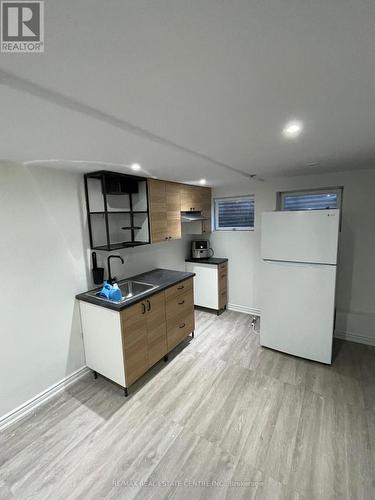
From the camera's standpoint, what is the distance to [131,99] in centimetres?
98

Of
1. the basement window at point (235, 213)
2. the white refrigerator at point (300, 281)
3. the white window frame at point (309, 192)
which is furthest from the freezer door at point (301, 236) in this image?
the basement window at point (235, 213)

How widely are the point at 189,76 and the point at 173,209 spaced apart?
7.73ft

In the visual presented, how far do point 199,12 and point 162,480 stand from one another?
2.32 meters

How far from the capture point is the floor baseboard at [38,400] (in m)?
1.97

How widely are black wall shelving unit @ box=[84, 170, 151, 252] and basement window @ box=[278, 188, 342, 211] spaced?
2073mm

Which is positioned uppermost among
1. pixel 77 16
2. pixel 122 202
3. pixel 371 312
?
pixel 77 16

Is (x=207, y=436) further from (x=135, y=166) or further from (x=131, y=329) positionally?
(x=135, y=166)

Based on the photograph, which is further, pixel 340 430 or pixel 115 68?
pixel 340 430

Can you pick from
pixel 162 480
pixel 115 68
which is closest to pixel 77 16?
pixel 115 68

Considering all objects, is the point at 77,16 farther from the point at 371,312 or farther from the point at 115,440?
the point at 371,312

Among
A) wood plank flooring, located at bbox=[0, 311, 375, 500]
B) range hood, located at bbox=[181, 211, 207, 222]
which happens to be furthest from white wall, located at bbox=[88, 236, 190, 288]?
wood plank flooring, located at bbox=[0, 311, 375, 500]

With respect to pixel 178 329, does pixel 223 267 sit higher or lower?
higher

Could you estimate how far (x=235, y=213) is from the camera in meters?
3.98

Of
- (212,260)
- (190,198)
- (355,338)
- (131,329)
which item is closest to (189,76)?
(131,329)
